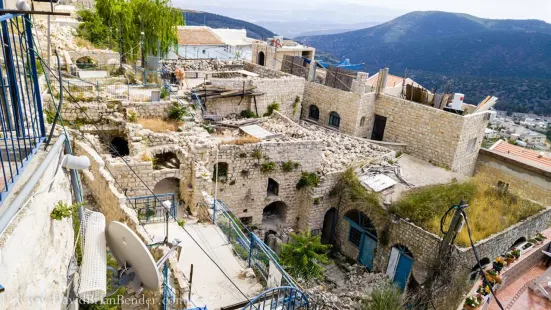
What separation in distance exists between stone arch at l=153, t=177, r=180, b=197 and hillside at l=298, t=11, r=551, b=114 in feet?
175

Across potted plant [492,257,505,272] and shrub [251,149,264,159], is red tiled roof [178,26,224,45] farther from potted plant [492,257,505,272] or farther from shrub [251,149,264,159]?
potted plant [492,257,505,272]

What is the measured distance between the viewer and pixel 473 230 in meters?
14.5

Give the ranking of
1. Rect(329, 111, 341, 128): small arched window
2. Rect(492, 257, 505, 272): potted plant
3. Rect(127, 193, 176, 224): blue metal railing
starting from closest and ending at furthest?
Rect(492, 257, 505, 272): potted plant, Rect(127, 193, 176, 224): blue metal railing, Rect(329, 111, 341, 128): small arched window

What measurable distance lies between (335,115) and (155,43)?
12061 millimetres

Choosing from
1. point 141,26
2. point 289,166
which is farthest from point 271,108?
point 141,26

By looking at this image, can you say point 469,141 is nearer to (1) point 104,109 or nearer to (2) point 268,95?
(2) point 268,95

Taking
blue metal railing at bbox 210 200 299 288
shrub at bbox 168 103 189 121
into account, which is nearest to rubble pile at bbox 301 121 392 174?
shrub at bbox 168 103 189 121

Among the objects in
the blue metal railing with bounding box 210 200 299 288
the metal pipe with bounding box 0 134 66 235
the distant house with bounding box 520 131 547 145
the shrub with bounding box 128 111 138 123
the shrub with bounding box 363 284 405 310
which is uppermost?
the metal pipe with bounding box 0 134 66 235

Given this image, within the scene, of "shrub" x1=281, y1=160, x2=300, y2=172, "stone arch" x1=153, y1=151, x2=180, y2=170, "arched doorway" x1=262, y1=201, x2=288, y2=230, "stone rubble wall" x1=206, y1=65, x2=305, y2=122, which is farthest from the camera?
"stone rubble wall" x1=206, y1=65, x2=305, y2=122

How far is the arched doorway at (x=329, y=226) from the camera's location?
18969 millimetres

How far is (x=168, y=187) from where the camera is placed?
14836mm

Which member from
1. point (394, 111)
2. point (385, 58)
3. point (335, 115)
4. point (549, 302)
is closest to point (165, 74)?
point (335, 115)

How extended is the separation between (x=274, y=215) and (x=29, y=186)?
16.2 metres

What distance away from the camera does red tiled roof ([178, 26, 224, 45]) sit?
1497 inches
